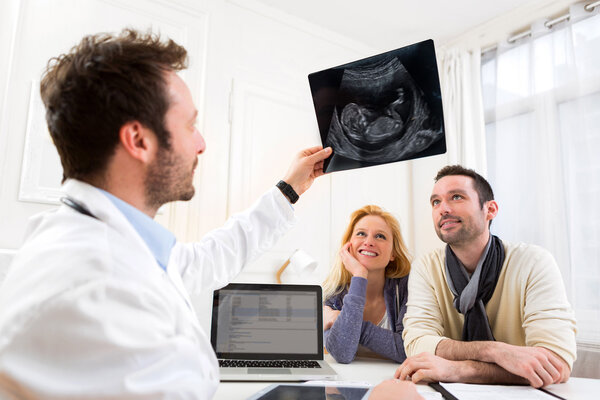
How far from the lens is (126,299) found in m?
0.57

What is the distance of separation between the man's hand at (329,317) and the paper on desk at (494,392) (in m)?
0.67

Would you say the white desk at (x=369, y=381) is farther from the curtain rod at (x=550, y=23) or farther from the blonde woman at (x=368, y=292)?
the curtain rod at (x=550, y=23)

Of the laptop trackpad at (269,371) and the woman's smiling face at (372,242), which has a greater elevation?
the woman's smiling face at (372,242)

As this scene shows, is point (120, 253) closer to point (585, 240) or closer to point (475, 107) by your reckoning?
point (585, 240)

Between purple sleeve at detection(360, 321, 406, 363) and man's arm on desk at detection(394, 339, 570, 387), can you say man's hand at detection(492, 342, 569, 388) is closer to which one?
man's arm on desk at detection(394, 339, 570, 387)

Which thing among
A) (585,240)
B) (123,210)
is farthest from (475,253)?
(123,210)

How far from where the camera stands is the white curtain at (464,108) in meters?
2.48

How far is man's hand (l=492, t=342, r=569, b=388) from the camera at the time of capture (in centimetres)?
115

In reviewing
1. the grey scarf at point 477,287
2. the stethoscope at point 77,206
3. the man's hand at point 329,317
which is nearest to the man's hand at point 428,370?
the grey scarf at point 477,287

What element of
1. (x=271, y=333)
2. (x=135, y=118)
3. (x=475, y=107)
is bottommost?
(x=271, y=333)

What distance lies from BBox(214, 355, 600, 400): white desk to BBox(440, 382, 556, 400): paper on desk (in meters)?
0.06

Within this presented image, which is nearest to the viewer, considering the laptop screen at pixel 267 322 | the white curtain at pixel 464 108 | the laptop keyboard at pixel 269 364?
the laptop keyboard at pixel 269 364

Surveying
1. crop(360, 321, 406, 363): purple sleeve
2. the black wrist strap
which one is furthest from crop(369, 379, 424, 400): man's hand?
crop(360, 321, 406, 363): purple sleeve

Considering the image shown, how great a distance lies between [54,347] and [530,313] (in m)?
1.41
